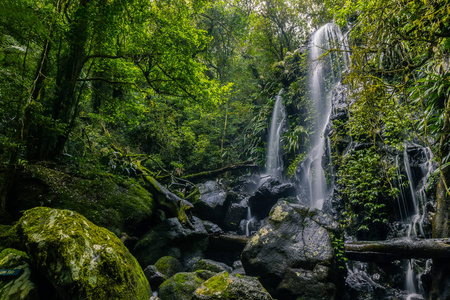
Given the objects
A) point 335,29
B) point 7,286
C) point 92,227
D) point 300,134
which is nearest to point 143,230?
point 92,227

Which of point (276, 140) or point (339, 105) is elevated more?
point (339, 105)

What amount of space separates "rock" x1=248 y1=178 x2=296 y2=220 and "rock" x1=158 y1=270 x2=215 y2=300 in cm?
606

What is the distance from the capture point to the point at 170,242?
20.4 ft

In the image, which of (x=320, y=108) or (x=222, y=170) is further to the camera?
(x=222, y=170)

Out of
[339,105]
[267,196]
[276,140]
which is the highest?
[339,105]

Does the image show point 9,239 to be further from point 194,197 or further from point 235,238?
point 194,197

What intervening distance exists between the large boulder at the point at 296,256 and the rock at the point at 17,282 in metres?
3.66

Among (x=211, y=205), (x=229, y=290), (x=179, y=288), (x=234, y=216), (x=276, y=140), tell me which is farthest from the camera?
(x=276, y=140)

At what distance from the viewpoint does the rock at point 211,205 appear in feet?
29.8

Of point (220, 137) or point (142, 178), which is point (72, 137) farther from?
point (220, 137)

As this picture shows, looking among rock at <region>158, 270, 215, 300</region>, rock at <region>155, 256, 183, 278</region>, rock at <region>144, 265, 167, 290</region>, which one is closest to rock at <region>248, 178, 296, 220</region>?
rock at <region>155, 256, 183, 278</region>

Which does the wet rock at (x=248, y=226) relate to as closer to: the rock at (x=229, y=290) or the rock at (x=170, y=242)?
the rock at (x=170, y=242)

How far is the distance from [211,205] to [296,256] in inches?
198

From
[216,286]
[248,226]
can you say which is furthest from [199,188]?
[216,286]
